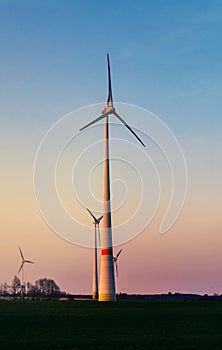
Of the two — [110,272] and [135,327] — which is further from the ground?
[110,272]

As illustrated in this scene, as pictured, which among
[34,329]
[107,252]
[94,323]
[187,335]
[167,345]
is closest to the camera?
[167,345]

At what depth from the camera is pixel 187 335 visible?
3831 centimetres

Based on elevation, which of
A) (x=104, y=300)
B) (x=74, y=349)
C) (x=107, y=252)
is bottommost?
(x=74, y=349)

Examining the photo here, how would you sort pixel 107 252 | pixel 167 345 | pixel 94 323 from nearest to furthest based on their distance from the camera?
pixel 167 345 → pixel 94 323 → pixel 107 252

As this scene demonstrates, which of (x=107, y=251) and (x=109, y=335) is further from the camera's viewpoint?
(x=107, y=251)

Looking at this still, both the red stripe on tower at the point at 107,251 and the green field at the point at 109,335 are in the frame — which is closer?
the green field at the point at 109,335

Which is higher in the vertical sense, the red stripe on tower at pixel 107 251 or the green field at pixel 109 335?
the red stripe on tower at pixel 107 251

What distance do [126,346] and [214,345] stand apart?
501 centimetres

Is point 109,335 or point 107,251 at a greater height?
point 107,251

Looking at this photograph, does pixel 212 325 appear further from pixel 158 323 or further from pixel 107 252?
pixel 107 252

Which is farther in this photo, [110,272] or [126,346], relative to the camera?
[110,272]

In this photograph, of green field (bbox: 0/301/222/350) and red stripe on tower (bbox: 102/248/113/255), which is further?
red stripe on tower (bbox: 102/248/113/255)

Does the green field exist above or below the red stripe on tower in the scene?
below

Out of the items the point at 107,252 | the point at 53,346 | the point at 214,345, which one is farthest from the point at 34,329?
the point at 107,252
